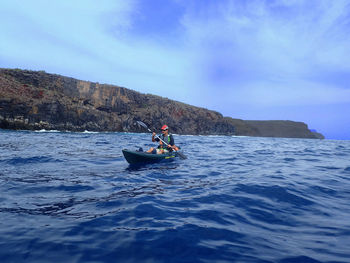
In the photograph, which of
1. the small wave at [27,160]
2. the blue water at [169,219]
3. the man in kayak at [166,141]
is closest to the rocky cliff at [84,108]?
the small wave at [27,160]

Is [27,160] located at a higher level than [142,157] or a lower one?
lower

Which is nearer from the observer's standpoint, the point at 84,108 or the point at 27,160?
the point at 27,160

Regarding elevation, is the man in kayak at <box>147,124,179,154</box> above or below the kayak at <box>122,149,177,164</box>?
above

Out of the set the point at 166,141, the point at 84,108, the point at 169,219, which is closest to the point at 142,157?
the point at 166,141

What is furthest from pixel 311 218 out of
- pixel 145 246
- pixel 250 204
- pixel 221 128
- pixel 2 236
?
pixel 221 128

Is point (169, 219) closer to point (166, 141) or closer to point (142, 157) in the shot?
point (142, 157)

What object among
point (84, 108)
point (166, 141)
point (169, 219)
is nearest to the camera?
point (169, 219)

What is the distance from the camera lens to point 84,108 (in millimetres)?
47719

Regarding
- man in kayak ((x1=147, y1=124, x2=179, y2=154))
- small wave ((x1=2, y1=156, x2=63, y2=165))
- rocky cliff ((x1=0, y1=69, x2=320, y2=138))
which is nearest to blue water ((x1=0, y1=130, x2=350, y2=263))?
small wave ((x1=2, y1=156, x2=63, y2=165))

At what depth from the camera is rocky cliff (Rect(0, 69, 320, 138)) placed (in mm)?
39188

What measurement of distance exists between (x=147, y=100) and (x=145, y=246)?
6883 centimetres

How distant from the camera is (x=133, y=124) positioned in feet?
190

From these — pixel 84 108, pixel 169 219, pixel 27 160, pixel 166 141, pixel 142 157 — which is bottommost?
pixel 27 160

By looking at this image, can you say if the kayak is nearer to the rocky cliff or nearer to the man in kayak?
the man in kayak
